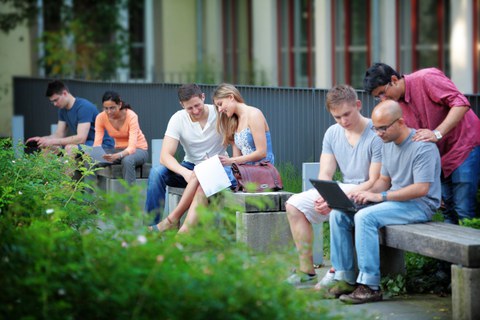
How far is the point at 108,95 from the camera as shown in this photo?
39.7 feet

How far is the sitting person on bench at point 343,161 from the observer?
7.98m

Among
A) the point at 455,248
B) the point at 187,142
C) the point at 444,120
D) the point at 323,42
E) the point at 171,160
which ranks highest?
the point at 323,42

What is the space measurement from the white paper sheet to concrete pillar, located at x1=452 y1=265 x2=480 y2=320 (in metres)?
2.83

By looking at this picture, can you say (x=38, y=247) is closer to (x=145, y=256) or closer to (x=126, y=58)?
(x=145, y=256)

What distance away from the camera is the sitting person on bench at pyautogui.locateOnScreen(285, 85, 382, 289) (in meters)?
7.98

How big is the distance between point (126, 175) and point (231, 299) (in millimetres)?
7125

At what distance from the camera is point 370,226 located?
24.4 feet

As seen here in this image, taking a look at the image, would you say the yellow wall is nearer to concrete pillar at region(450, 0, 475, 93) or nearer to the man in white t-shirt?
concrete pillar at region(450, 0, 475, 93)

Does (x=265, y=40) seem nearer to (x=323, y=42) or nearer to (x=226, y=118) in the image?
(x=323, y=42)

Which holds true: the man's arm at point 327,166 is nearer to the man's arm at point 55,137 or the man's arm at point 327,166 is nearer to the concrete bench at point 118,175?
the concrete bench at point 118,175

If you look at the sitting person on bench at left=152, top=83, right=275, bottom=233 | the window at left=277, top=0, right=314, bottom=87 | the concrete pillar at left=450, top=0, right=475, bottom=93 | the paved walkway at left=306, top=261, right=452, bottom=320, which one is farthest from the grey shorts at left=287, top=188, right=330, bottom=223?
the window at left=277, top=0, right=314, bottom=87

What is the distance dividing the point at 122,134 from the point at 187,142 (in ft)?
7.61

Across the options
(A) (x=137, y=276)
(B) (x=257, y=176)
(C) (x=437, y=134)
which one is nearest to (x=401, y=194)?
(C) (x=437, y=134)

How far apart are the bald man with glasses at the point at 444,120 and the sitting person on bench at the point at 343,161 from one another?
0.92 feet
